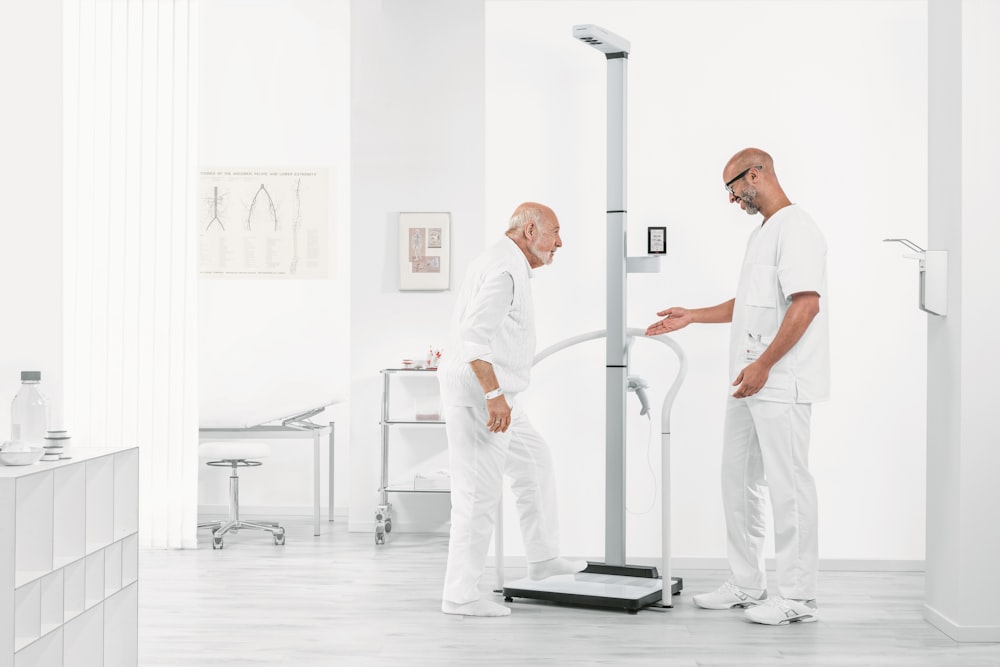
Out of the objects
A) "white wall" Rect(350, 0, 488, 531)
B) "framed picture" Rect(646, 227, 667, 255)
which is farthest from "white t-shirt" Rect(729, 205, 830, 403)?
"white wall" Rect(350, 0, 488, 531)

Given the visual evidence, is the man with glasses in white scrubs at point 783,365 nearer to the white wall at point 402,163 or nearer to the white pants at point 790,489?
the white pants at point 790,489

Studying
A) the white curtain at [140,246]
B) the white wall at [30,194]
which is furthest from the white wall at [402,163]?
the white wall at [30,194]

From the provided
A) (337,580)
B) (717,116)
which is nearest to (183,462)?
(337,580)

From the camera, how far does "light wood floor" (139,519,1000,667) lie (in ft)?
10.3

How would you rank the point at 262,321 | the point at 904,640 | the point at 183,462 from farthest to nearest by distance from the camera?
the point at 262,321 → the point at 183,462 → the point at 904,640

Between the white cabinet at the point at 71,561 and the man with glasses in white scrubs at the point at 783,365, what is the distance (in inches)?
84.2

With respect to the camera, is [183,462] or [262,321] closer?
[183,462]

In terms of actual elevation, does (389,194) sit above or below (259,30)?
below

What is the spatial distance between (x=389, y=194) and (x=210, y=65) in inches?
64.4

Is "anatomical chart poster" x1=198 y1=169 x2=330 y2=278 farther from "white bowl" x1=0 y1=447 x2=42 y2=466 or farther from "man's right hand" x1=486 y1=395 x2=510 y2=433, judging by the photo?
"white bowl" x1=0 y1=447 x2=42 y2=466

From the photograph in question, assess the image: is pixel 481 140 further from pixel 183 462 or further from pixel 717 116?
pixel 183 462

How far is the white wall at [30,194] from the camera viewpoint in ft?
9.57

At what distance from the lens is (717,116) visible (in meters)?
4.49

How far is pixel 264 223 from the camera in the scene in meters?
6.34
